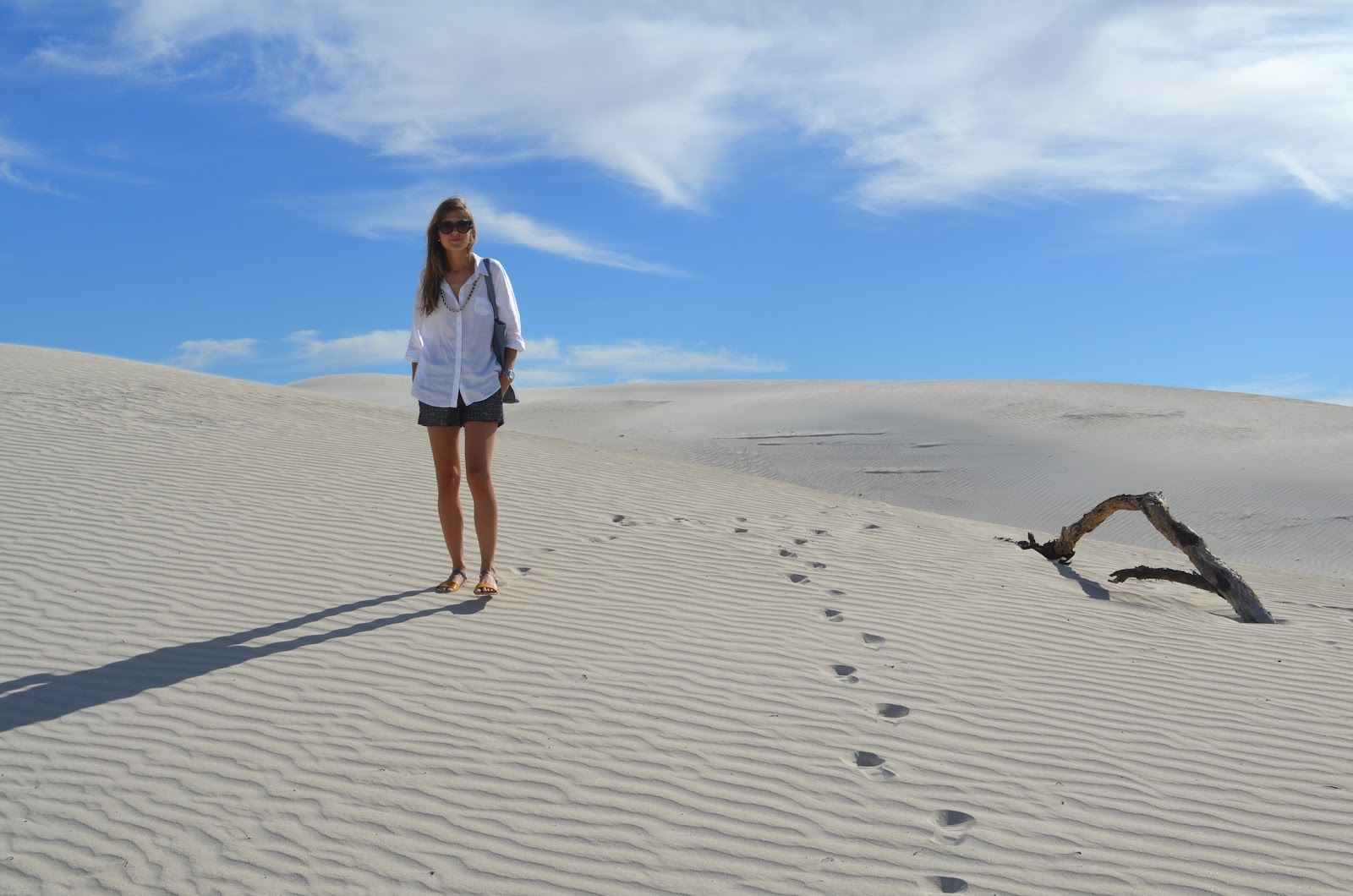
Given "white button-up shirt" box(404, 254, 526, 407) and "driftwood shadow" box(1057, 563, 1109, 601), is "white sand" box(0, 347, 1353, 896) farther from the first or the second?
"white button-up shirt" box(404, 254, 526, 407)

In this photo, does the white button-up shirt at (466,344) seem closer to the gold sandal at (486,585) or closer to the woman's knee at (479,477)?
the woman's knee at (479,477)

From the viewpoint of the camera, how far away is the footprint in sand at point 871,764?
13.5ft

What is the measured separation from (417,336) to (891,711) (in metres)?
3.36

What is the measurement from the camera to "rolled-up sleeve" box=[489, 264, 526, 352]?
5.86m

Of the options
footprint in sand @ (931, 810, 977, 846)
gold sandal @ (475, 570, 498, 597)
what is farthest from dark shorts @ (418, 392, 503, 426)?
footprint in sand @ (931, 810, 977, 846)

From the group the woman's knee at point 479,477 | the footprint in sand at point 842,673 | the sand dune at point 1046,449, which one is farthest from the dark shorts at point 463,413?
the sand dune at point 1046,449

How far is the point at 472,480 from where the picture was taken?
19.7 feet

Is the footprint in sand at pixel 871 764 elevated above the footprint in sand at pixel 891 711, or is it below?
below

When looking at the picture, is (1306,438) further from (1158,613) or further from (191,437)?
(191,437)

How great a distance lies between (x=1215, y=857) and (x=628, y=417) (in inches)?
1036


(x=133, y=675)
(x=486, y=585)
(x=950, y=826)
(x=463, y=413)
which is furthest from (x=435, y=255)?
(x=950, y=826)

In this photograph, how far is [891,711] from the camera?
15.6 ft

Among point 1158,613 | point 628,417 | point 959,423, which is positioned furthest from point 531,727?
point 628,417

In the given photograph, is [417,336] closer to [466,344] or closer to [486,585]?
[466,344]
